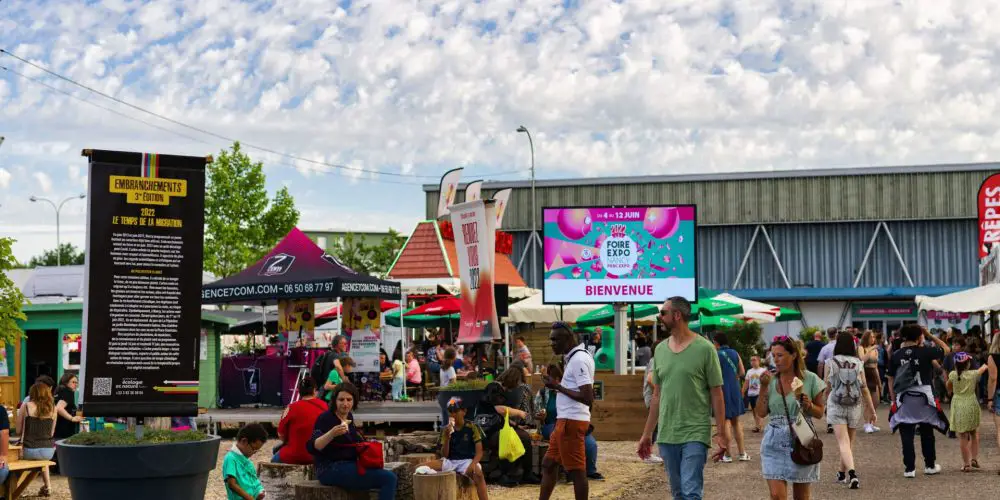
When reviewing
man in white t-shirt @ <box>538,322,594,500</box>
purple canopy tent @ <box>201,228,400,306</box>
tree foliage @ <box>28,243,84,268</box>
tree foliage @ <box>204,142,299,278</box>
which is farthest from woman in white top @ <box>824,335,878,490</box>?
tree foliage @ <box>28,243,84,268</box>

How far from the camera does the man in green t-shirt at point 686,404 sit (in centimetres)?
826

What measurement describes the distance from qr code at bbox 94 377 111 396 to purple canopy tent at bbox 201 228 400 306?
12417mm

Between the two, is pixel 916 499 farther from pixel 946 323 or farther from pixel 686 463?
pixel 946 323

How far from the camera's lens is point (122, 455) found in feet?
27.2

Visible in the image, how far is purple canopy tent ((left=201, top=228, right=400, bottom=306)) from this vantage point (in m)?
21.5

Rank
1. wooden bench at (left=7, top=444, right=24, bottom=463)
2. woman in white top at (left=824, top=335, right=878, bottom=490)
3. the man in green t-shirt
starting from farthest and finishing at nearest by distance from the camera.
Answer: woman in white top at (left=824, top=335, right=878, bottom=490) < wooden bench at (left=7, top=444, right=24, bottom=463) < the man in green t-shirt

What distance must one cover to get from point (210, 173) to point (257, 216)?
2.11m

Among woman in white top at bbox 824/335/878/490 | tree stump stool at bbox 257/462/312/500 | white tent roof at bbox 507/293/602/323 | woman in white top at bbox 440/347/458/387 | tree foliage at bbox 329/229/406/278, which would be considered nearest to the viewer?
tree stump stool at bbox 257/462/312/500

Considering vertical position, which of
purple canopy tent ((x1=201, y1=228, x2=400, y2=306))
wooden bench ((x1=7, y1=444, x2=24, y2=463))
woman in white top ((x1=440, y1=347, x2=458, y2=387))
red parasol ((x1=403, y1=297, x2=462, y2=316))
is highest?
purple canopy tent ((x1=201, y1=228, x2=400, y2=306))

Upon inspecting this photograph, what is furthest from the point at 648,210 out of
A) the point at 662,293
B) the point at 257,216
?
the point at 257,216

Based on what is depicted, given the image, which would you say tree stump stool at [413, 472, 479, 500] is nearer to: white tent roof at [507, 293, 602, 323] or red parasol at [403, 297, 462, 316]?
red parasol at [403, 297, 462, 316]

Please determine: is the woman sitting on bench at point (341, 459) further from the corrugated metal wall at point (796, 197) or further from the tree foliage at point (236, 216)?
the corrugated metal wall at point (796, 197)

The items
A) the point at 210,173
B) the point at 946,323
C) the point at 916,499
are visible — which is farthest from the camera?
the point at 946,323

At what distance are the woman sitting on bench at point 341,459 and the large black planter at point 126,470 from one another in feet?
5.20
